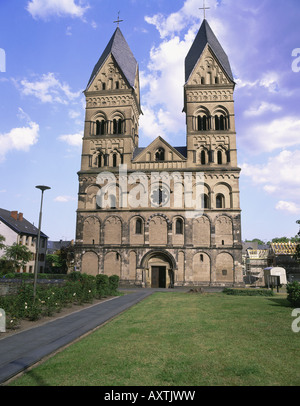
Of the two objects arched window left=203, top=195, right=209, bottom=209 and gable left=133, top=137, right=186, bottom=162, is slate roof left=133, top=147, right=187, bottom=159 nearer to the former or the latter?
gable left=133, top=137, right=186, bottom=162

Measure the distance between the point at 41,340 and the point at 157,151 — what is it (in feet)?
103

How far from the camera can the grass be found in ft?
19.7

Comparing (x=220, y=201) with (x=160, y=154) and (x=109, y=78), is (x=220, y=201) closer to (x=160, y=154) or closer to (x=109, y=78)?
(x=160, y=154)

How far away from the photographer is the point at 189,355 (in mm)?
7586

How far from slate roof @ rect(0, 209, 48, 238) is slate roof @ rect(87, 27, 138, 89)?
2530cm

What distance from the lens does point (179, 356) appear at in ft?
24.6

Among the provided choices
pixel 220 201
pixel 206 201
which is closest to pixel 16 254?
pixel 206 201

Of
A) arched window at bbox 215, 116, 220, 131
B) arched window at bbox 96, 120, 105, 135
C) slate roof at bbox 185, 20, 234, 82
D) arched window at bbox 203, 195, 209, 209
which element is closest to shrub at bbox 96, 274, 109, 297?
arched window at bbox 203, 195, 209, 209

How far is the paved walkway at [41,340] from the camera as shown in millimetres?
7098

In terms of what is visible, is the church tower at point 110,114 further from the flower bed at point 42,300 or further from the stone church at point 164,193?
the flower bed at point 42,300

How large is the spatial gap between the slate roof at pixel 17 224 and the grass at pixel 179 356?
41985 mm

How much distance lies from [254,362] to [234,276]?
A: 28.7 metres

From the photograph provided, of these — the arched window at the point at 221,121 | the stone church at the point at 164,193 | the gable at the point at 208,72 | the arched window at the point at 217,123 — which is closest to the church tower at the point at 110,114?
the stone church at the point at 164,193
